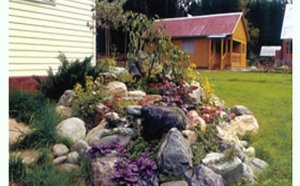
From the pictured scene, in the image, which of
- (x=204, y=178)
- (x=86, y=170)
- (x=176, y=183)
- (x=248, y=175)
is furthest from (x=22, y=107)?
(x=248, y=175)

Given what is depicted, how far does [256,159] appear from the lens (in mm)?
2551

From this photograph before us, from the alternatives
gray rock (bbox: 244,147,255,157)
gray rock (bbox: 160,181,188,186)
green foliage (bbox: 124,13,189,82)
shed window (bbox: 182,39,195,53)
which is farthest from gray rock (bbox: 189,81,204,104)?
gray rock (bbox: 160,181,188,186)

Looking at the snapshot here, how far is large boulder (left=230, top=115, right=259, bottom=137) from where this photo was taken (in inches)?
110

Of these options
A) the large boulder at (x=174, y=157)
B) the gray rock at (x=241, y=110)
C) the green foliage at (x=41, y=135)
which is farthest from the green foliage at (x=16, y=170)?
the gray rock at (x=241, y=110)

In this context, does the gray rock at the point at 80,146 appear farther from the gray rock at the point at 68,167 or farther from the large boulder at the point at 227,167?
the large boulder at the point at 227,167

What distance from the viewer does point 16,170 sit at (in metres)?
2.28

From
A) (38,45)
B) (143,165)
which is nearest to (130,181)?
(143,165)

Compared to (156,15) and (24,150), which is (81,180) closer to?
(24,150)

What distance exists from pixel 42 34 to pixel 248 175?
1.51 metres

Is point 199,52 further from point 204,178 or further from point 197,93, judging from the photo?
point 204,178

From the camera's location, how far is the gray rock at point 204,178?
216 cm

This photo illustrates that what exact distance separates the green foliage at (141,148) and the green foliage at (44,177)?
38 centimetres

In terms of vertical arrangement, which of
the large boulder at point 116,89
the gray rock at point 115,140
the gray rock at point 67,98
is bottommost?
the gray rock at point 115,140

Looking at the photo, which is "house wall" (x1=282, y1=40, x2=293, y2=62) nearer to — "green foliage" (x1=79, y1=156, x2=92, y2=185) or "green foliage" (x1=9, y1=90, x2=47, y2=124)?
"green foliage" (x1=79, y1=156, x2=92, y2=185)
